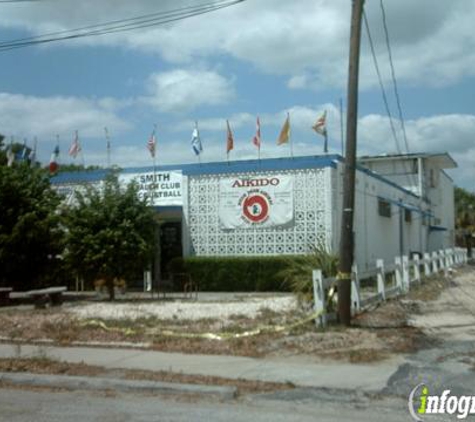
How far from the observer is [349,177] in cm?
1398

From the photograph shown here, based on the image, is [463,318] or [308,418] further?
[463,318]

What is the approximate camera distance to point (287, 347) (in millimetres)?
12117

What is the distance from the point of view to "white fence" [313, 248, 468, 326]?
14.0 m

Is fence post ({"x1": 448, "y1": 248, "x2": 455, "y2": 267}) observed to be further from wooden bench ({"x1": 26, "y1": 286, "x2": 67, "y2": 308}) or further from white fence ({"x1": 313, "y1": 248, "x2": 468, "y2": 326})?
wooden bench ({"x1": 26, "y1": 286, "x2": 67, "y2": 308})

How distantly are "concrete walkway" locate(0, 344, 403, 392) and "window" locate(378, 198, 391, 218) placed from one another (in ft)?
70.6

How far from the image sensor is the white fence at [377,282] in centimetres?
1397

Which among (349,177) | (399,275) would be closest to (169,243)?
(399,275)

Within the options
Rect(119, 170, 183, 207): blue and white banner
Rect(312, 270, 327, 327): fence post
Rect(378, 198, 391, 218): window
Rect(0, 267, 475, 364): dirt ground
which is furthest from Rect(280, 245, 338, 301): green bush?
Rect(378, 198, 391, 218): window

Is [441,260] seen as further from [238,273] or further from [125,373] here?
[125,373]

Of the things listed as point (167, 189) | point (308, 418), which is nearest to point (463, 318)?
point (308, 418)

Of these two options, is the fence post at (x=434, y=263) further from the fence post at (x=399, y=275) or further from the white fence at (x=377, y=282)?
the fence post at (x=399, y=275)

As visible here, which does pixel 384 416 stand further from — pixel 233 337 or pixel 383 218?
pixel 383 218

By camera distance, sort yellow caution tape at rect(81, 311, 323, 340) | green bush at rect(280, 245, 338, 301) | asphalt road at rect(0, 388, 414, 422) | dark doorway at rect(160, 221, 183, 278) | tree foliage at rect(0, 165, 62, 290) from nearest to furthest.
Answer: asphalt road at rect(0, 388, 414, 422)
yellow caution tape at rect(81, 311, 323, 340)
green bush at rect(280, 245, 338, 301)
tree foliage at rect(0, 165, 62, 290)
dark doorway at rect(160, 221, 183, 278)

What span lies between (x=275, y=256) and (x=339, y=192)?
3.29m
